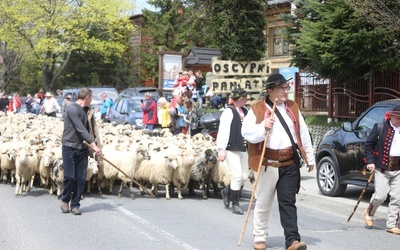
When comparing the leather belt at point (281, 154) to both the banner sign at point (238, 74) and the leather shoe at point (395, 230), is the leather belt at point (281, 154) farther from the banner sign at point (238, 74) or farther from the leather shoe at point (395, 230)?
the banner sign at point (238, 74)

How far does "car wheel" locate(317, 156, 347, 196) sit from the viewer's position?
11430mm

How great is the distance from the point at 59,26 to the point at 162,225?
35.6 m

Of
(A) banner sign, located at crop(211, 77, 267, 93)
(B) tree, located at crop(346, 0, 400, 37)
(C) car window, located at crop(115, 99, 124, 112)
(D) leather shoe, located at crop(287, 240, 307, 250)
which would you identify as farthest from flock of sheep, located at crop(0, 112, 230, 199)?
(C) car window, located at crop(115, 99, 124, 112)

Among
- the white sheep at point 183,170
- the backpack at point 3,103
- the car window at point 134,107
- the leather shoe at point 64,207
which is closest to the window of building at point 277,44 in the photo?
the car window at point 134,107

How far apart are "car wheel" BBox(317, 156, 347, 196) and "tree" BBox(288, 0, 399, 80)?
395 cm

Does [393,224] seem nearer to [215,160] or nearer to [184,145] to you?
[215,160]

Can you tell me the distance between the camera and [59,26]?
42344 mm

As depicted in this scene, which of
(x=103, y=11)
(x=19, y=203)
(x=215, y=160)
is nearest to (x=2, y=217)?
(x=19, y=203)

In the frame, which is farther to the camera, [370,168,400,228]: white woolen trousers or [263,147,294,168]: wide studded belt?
[370,168,400,228]: white woolen trousers

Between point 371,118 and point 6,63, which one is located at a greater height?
point 6,63

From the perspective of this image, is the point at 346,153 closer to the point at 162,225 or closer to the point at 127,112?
the point at 162,225

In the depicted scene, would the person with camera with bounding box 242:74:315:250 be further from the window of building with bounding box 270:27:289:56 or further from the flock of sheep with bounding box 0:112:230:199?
the window of building with bounding box 270:27:289:56

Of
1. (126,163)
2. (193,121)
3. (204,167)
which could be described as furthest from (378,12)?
(193,121)

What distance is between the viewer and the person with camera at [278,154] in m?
6.88
